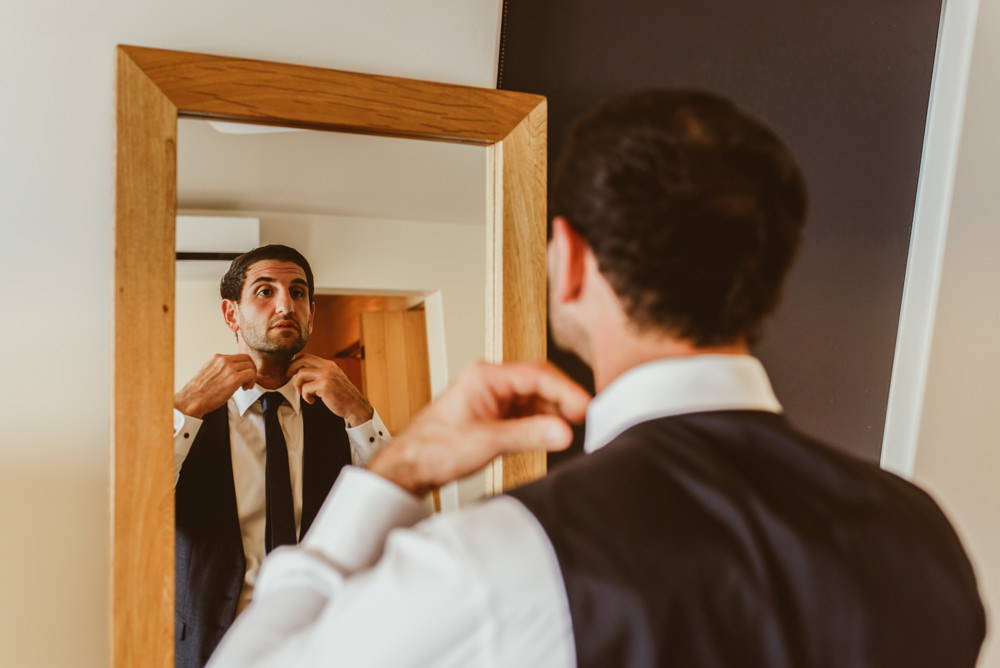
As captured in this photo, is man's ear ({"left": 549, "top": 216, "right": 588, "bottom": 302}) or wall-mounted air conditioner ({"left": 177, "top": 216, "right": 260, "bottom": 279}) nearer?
man's ear ({"left": 549, "top": 216, "right": 588, "bottom": 302})

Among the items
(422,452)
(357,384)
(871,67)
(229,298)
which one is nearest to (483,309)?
(357,384)

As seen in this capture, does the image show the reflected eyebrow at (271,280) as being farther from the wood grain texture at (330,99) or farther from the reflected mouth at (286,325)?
the wood grain texture at (330,99)

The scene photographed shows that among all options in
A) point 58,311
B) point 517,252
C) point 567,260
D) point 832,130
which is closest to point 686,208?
point 567,260

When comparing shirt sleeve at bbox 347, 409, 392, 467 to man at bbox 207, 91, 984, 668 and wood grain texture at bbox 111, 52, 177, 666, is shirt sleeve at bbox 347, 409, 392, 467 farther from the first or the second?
man at bbox 207, 91, 984, 668

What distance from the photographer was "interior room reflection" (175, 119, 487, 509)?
1.02 meters

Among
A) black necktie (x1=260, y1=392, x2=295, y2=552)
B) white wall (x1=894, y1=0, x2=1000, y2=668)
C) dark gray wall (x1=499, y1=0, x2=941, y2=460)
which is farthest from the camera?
white wall (x1=894, y1=0, x2=1000, y2=668)

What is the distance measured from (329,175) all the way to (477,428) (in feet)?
1.76

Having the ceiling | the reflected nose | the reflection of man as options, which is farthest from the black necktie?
the ceiling

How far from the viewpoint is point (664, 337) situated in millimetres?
668

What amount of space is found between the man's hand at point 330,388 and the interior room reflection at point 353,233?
0.05 feet

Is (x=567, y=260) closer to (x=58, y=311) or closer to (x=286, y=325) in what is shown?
(x=286, y=325)

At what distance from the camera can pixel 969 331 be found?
169 cm

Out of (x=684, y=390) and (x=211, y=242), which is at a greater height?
(x=211, y=242)

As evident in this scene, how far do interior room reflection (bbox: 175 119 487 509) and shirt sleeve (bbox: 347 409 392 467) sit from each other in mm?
26
